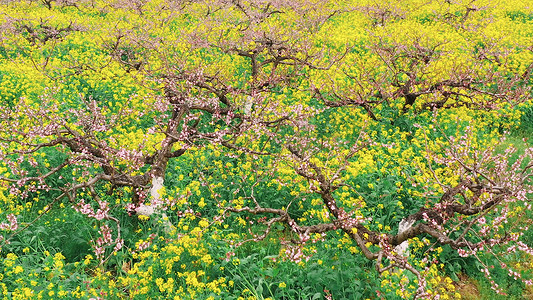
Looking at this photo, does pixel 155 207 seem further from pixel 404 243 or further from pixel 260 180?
pixel 404 243

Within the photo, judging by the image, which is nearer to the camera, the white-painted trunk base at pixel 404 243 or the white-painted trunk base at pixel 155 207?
the white-painted trunk base at pixel 404 243

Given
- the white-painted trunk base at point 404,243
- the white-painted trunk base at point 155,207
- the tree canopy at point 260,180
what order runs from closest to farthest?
the tree canopy at point 260,180, the white-painted trunk base at point 404,243, the white-painted trunk base at point 155,207

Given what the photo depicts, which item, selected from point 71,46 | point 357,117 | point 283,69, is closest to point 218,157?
point 357,117

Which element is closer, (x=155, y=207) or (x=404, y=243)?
(x=404, y=243)

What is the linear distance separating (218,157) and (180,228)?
7.17ft

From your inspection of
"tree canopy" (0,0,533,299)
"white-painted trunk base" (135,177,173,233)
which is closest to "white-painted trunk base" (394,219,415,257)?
"tree canopy" (0,0,533,299)

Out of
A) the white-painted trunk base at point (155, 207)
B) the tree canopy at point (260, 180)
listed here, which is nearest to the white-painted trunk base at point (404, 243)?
the tree canopy at point (260, 180)

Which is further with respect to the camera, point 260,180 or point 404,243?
point 260,180

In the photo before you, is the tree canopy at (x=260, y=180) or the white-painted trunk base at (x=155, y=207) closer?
the tree canopy at (x=260, y=180)

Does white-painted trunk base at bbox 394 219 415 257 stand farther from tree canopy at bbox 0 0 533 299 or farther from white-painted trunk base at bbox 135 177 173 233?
white-painted trunk base at bbox 135 177 173 233

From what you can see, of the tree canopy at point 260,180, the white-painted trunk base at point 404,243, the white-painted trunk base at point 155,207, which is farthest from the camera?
the white-painted trunk base at point 155,207

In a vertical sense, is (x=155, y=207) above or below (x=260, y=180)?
below

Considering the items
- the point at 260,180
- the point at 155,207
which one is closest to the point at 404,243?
the point at 260,180

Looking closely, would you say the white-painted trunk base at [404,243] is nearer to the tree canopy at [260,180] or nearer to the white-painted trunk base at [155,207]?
the tree canopy at [260,180]
